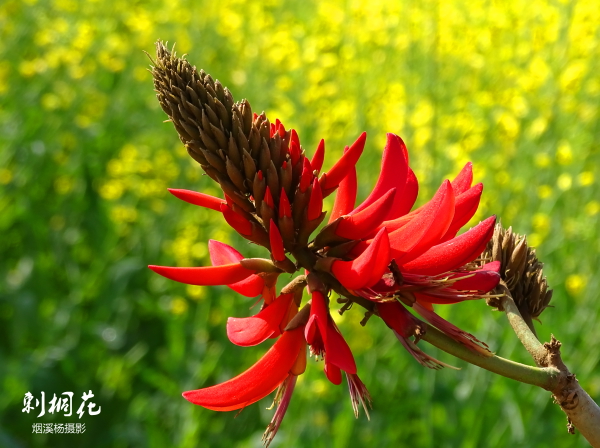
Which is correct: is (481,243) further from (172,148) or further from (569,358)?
(172,148)

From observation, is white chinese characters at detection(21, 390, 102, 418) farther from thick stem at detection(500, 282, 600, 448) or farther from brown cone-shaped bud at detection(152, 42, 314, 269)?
thick stem at detection(500, 282, 600, 448)

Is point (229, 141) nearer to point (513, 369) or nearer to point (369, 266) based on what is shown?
point (369, 266)

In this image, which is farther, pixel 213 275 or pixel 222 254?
pixel 222 254

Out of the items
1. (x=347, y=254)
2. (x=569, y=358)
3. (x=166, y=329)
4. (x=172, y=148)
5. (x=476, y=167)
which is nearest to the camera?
(x=347, y=254)

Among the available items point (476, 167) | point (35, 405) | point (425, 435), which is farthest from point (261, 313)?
point (35, 405)

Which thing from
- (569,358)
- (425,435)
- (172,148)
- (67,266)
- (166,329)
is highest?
(172,148)

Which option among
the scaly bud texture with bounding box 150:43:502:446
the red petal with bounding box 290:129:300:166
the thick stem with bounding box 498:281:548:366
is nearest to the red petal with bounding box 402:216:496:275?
the scaly bud texture with bounding box 150:43:502:446

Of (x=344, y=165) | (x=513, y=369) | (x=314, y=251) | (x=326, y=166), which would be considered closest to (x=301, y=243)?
(x=314, y=251)
